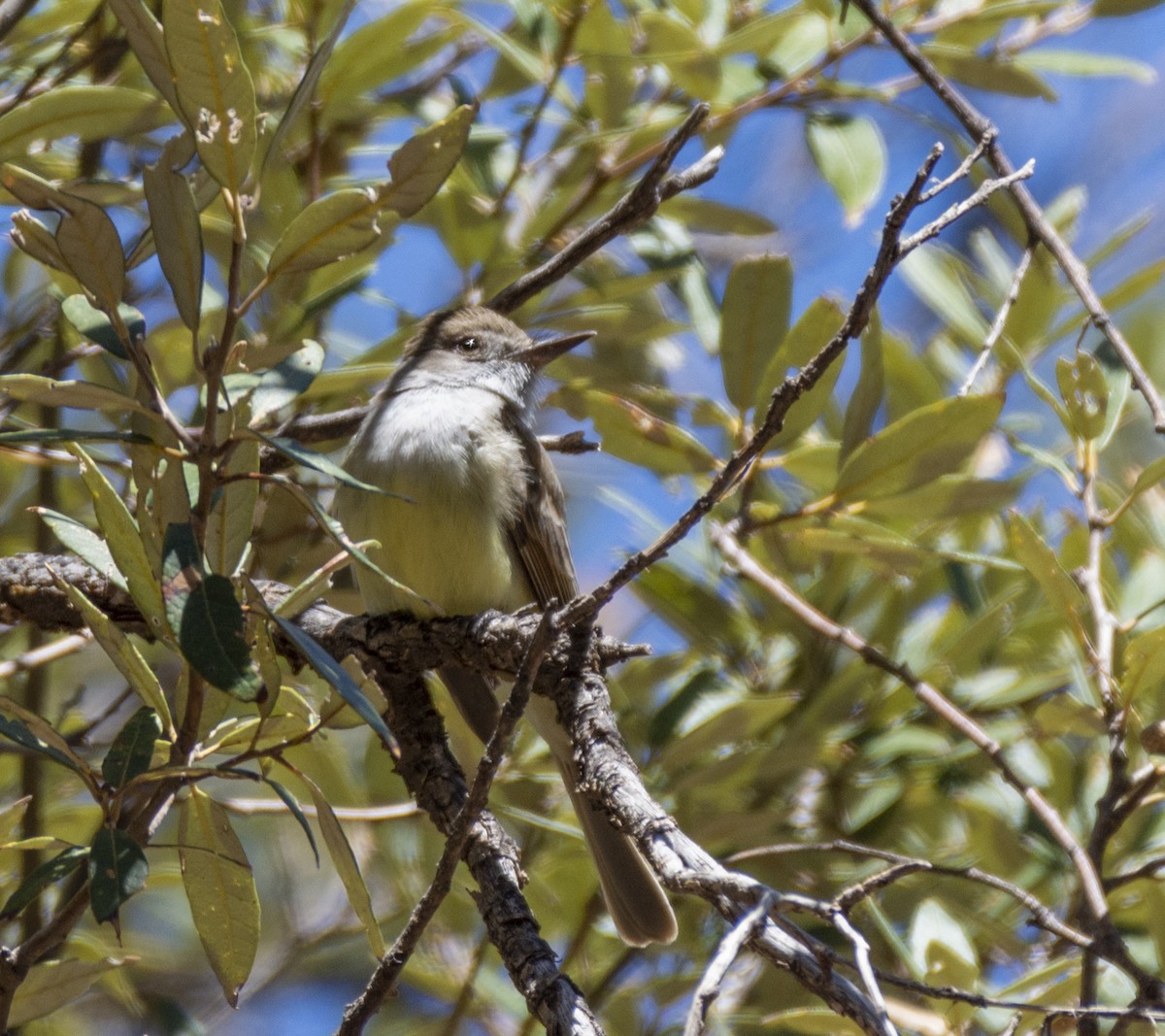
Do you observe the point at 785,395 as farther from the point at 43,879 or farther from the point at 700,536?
the point at 700,536

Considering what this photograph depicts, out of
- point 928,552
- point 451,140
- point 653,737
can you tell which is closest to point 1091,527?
point 928,552

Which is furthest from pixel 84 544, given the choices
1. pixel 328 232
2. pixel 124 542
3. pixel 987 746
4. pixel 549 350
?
pixel 549 350

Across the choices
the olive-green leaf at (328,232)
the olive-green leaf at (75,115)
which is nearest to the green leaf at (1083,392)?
the olive-green leaf at (328,232)

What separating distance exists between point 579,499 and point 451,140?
184 inches

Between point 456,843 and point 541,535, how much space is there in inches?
78.5

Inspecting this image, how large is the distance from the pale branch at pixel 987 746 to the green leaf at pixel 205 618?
4.55ft

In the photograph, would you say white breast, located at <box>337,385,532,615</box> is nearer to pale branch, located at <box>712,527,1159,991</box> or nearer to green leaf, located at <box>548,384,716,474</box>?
green leaf, located at <box>548,384,716,474</box>

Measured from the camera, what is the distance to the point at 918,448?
3.19m

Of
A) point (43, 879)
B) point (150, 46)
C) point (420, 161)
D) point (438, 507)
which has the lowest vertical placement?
point (43, 879)

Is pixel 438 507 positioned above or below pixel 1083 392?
below

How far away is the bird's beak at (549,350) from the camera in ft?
13.1

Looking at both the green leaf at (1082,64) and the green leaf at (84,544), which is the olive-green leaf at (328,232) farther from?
the green leaf at (1082,64)

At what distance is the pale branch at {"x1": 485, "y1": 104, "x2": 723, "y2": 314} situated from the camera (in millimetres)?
2531

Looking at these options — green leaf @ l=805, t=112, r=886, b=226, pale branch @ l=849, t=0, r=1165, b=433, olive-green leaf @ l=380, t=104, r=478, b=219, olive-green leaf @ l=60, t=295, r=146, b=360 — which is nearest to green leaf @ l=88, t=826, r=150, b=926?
olive-green leaf @ l=60, t=295, r=146, b=360
